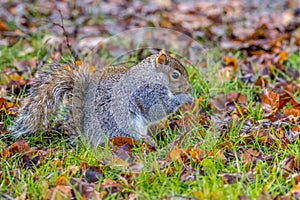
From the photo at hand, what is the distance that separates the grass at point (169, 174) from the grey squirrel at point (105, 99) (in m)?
0.13

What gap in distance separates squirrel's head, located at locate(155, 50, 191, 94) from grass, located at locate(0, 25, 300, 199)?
0.95ft

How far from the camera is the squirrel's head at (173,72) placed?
330cm

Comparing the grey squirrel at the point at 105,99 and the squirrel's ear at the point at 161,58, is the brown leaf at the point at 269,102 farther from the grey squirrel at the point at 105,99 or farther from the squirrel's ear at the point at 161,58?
the squirrel's ear at the point at 161,58

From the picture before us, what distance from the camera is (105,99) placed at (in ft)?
10.5

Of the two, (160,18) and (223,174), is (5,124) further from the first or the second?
(160,18)

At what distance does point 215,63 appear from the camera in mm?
4379

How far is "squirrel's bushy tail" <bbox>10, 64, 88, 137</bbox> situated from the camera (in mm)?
3211

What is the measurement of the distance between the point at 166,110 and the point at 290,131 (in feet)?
2.40

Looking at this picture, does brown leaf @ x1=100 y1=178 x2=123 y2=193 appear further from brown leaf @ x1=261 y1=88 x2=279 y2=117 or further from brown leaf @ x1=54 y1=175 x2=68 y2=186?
brown leaf @ x1=261 y1=88 x2=279 y2=117

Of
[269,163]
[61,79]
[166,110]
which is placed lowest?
[269,163]

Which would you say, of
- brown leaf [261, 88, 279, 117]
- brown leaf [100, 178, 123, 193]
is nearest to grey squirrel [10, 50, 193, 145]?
brown leaf [100, 178, 123, 193]

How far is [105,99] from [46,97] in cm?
34

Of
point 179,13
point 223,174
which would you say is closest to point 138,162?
point 223,174

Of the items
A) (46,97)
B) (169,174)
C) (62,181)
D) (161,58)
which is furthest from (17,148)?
(161,58)
